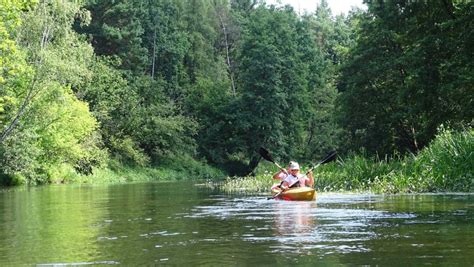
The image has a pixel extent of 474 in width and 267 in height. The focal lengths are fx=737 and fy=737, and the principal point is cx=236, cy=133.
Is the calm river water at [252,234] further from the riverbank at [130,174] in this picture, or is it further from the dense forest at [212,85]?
the riverbank at [130,174]

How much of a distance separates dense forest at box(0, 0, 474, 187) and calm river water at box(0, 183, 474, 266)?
11.3m

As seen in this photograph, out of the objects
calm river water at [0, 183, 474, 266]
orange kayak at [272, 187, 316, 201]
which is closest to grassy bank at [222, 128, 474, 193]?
calm river water at [0, 183, 474, 266]

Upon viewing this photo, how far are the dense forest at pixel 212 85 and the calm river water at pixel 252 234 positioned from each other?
11.3m

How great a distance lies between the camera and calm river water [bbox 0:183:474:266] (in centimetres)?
898

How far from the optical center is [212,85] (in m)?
69.4

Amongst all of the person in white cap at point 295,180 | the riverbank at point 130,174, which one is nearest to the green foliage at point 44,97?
the riverbank at point 130,174

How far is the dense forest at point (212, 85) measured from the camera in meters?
31.0

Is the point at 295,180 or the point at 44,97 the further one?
the point at 44,97

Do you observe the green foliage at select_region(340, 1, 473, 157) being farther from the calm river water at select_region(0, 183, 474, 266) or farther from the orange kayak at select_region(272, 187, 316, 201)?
the calm river water at select_region(0, 183, 474, 266)

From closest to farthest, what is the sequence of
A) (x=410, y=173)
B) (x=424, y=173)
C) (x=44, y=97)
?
(x=424, y=173) < (x=410, y=173) < (x=44, y=97)

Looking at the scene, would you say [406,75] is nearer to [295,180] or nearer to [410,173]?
[410,173]

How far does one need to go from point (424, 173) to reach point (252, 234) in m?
11.1

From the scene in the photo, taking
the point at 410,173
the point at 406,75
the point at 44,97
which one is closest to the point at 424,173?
the point at 410,173

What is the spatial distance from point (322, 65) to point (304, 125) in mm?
13902
